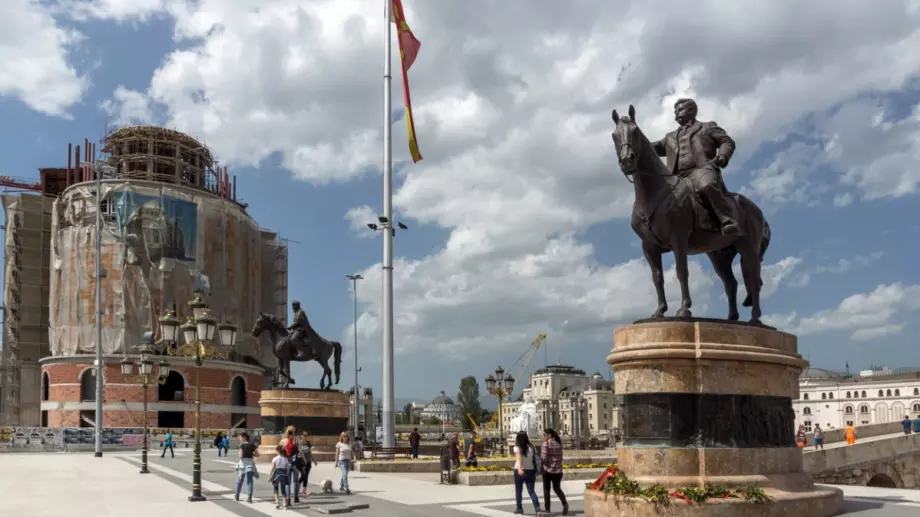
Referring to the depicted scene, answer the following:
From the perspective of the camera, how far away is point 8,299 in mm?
68750

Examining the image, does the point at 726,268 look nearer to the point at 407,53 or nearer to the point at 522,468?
the point at 522,468

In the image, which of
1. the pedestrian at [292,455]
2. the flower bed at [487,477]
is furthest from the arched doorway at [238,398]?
the pedestrian at [292,455]

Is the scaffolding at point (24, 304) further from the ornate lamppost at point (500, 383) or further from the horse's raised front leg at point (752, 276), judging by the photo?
the horse's raised front leg at point (752, 276)

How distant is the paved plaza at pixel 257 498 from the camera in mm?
15164

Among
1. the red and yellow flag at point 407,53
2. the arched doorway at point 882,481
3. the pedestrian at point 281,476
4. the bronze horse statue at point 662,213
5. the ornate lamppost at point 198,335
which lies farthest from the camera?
the red and yellow flag at point 407,53

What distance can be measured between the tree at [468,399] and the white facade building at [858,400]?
5164 centimetres

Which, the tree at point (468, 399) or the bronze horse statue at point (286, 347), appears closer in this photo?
the bronze horse statue at point (286, 347)

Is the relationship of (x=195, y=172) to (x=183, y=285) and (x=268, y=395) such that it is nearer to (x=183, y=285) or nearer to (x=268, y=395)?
(x=183, y=285)

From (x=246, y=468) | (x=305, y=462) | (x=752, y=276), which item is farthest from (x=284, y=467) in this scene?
(x=752, y=276)

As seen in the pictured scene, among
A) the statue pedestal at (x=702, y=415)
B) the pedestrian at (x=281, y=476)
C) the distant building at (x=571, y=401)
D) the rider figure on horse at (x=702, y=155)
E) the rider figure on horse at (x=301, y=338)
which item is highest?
the rider figure on horse at (x=702, y=155)

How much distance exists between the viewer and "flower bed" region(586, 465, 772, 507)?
11.4m

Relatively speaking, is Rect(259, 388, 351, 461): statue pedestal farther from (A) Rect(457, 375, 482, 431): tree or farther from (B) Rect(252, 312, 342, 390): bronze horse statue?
(A) Rect(457, 375, 482, 431): tree

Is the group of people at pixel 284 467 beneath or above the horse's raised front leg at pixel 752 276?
beneath

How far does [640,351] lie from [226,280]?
193 ft
